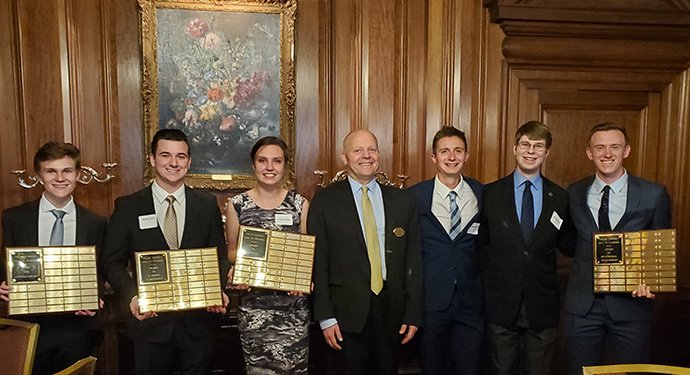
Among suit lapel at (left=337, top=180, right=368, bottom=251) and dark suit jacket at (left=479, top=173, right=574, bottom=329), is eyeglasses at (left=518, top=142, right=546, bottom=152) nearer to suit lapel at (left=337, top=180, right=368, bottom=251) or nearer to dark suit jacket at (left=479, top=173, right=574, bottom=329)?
dark suit jacket at (left=479, top=173, right=574, bottom=329)

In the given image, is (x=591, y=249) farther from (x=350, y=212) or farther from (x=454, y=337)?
(x=350, y=212)

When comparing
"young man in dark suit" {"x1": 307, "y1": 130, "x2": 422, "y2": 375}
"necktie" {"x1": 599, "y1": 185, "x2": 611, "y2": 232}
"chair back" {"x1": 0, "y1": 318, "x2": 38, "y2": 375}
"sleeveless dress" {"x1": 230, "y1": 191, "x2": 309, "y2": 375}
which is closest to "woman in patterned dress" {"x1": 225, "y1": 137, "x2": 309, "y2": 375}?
"sleeveless dress" {"x1": 230, "y1": 191, "x2": 309, "y2": 375}

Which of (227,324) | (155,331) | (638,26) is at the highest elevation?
(638,26)

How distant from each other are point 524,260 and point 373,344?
839 mm

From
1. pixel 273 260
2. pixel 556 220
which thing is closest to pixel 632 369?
pixel 556 220

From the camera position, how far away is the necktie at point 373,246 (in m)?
2.55

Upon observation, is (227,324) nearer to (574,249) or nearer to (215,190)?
(215,190)

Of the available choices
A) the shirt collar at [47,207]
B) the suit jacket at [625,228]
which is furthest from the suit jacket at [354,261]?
the shirt collar at [47,207]

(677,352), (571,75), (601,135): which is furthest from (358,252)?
(677,352)

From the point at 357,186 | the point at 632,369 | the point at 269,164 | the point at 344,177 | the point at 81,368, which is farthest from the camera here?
the point at 344,177

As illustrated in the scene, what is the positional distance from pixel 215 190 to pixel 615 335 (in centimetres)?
252

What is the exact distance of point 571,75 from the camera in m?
3.84

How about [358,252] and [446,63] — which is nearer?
[358,252]

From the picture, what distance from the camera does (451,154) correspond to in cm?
272
